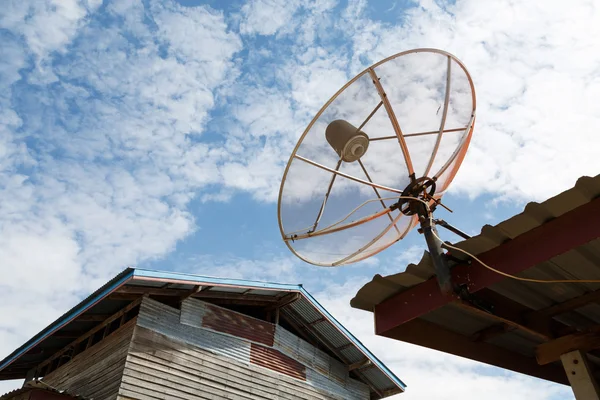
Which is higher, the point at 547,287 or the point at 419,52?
the point at 419,52

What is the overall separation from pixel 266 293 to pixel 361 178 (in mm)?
7848

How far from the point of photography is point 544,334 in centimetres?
406

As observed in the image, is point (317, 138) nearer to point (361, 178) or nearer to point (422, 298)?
point (361, 178)

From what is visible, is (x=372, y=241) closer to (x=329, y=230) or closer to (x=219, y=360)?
(x=329, y=230)

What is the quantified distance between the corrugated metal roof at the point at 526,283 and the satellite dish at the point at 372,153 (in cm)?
85

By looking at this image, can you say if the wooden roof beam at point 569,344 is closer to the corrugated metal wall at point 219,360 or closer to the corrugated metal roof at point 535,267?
the corrugated metal roof at point 535,267

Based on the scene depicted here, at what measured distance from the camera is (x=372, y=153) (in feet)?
→ 17.4

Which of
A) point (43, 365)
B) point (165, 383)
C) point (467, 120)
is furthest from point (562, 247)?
point (43, 365)

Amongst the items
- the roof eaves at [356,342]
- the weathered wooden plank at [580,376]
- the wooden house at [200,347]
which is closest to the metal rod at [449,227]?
the weathered wooden plank at [580,376]

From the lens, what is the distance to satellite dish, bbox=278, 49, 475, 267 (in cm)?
480

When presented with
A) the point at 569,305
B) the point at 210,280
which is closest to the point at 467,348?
the point at 569,305

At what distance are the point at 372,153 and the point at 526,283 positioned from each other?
6.86 feet

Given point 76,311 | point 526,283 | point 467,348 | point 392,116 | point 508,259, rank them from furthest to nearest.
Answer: point 76,311
point 392,116
point 467,348
point 526,283
point 508,259

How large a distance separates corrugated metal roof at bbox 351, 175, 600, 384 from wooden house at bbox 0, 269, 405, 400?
7387mm
